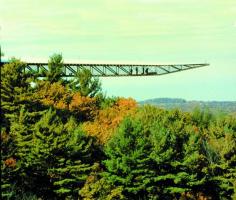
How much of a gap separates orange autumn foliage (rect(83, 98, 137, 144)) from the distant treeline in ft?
1.09

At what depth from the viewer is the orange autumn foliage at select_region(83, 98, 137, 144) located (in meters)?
91.4

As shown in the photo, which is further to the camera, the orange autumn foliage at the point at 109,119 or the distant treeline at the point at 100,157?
the orange autumn foliage at the point at 109,119

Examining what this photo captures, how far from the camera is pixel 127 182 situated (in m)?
79.4

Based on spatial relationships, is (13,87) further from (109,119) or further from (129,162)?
(109,119)

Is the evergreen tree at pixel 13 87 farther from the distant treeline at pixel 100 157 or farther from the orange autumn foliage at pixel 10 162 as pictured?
the orange autumn foliage at pixel 10 162

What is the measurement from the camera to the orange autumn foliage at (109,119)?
9144cm

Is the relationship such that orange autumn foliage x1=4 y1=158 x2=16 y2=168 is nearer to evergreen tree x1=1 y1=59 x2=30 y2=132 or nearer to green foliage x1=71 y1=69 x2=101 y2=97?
evergreen tree x1=1 y1=59 x2=30 y2=132

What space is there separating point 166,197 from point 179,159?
5.72 metres

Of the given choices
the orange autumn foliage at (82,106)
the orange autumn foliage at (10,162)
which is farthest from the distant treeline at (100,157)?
the orange autumn foliage at (82,106)

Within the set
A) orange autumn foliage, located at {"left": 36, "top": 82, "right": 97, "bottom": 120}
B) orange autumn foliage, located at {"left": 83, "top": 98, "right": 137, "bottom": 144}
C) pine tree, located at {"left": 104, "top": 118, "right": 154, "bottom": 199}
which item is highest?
orange autumn foliage, located at {"left": 36, "top": 82, "right": 97, "bottom": 120}

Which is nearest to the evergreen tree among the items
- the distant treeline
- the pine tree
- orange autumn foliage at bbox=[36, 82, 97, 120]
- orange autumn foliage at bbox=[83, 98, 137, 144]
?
the distant treeline

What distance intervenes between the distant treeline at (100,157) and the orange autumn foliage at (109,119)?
13.0 inches

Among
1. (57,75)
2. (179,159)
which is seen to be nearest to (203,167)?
(179,159)

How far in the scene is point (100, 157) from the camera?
8700 centimetres
